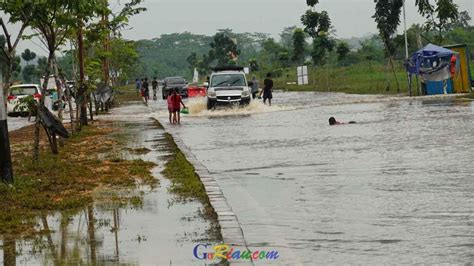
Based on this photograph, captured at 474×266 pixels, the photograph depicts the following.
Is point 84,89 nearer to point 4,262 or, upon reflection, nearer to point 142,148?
point 142,148

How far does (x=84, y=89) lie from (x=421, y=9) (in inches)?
1181

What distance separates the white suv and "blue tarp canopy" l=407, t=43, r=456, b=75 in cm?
780

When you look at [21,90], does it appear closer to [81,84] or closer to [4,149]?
[81,84]

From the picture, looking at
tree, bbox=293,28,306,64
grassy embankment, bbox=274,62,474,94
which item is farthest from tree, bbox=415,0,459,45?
tree, bbox=293,28,306,64

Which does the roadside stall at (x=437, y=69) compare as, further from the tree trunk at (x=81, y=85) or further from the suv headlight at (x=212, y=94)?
the tree trunk at (x=81, y=85)

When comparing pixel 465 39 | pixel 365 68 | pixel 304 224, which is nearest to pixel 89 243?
pixel 304 224

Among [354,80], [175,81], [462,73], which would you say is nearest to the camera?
[462,73]

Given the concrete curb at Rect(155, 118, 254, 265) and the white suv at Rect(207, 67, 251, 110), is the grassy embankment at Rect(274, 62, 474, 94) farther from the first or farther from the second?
the concrete curb at Rect(155, 118, 254, 265)

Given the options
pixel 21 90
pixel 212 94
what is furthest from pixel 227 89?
pixel 21 90

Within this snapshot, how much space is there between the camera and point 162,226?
944 cm

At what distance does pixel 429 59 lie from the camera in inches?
1555

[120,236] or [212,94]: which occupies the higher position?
[212,94]

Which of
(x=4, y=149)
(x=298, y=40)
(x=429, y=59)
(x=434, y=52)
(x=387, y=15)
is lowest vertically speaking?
(x=4, y=149)

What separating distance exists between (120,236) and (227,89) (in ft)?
94.9
